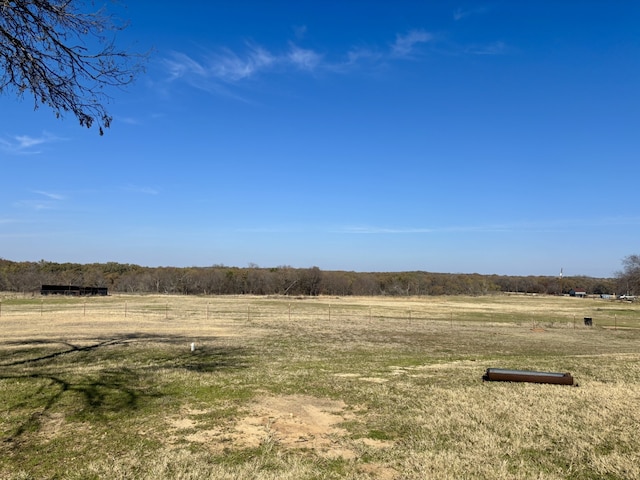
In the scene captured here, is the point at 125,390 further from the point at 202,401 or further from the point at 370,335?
the point at 370,335

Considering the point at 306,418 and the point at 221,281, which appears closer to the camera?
the point at 306,418

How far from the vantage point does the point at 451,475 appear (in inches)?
230

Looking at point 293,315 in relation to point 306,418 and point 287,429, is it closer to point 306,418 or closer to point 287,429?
point 306,418

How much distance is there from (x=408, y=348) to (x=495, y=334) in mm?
10942

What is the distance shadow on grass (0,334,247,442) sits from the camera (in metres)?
8.78

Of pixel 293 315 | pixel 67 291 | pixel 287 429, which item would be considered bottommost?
pixel 293 315

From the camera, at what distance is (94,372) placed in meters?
12.2

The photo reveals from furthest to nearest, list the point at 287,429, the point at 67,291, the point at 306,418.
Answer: the point at 67,291, the point at 306,418, the point at 287,429

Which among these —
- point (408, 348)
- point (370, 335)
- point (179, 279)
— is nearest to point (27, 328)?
point (370, 335)

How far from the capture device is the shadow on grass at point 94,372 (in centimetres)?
878

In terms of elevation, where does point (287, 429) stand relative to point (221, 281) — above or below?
below

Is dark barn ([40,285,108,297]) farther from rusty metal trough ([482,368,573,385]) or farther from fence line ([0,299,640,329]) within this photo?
rusty metal trough ([482,368,573,385])

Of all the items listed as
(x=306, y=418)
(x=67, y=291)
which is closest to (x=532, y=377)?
(x=306, y=418)

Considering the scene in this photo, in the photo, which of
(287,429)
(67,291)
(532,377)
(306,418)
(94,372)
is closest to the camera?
(287,429)
